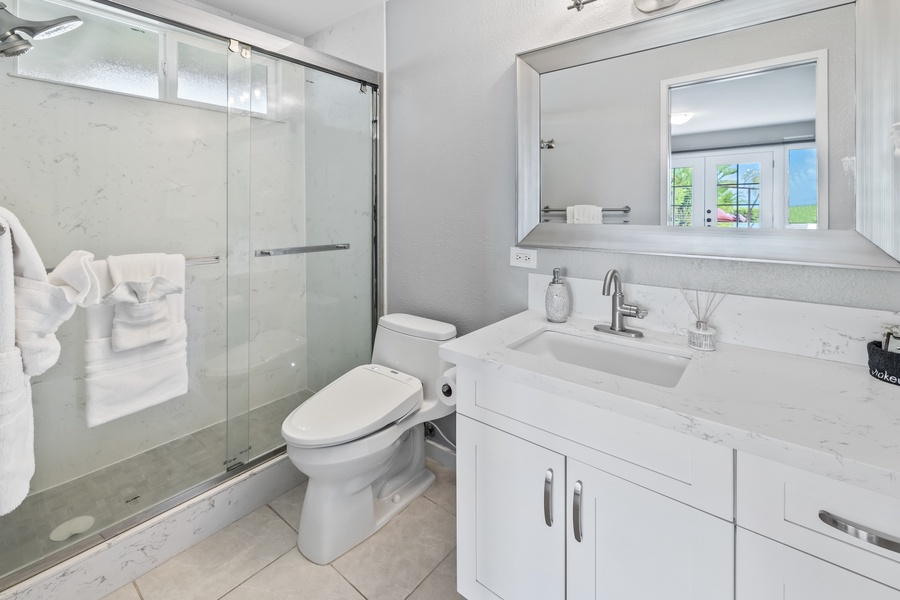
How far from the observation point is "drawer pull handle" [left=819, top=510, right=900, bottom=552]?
663 millimetres

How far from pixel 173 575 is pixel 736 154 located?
2250 mm

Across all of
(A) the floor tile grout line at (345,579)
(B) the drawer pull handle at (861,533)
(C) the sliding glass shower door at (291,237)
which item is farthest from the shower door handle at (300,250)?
(B) the drawer pull handle at (861,533)

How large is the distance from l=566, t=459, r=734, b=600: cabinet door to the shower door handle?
152 centimetres

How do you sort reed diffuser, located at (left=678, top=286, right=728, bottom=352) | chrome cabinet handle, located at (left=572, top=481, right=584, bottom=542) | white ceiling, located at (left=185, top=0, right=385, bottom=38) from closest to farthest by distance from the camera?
1. chrome cabinet handle, located at (left=572, top=481, right=584, bottom=542)
2. reed diffuser, located at (left=678, top=286, right=728, bottom=352)
3. white ceiling, located at (left=185, top=0, right=385, bottom=38)

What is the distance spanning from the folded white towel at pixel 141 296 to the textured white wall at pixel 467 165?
40.0 inches

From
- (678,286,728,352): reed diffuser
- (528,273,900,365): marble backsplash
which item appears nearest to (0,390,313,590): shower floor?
(528,273,900,365): marble backsplash

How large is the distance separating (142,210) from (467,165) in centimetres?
131

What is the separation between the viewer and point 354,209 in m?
2.17

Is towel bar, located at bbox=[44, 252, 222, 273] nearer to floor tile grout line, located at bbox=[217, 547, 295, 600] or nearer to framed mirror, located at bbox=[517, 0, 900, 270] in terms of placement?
floor tile grout line, located at bbox=[217, 547, 295, 600]

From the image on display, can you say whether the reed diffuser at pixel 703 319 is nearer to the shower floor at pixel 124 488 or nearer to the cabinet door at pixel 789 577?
the cabinet door at pixel 789 577

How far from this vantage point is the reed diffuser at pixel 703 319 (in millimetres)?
1227

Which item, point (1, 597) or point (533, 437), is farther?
point (1, 597)

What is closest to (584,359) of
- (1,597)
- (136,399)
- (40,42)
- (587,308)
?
(587,308)

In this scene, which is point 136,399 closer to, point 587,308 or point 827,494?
point 587,308
